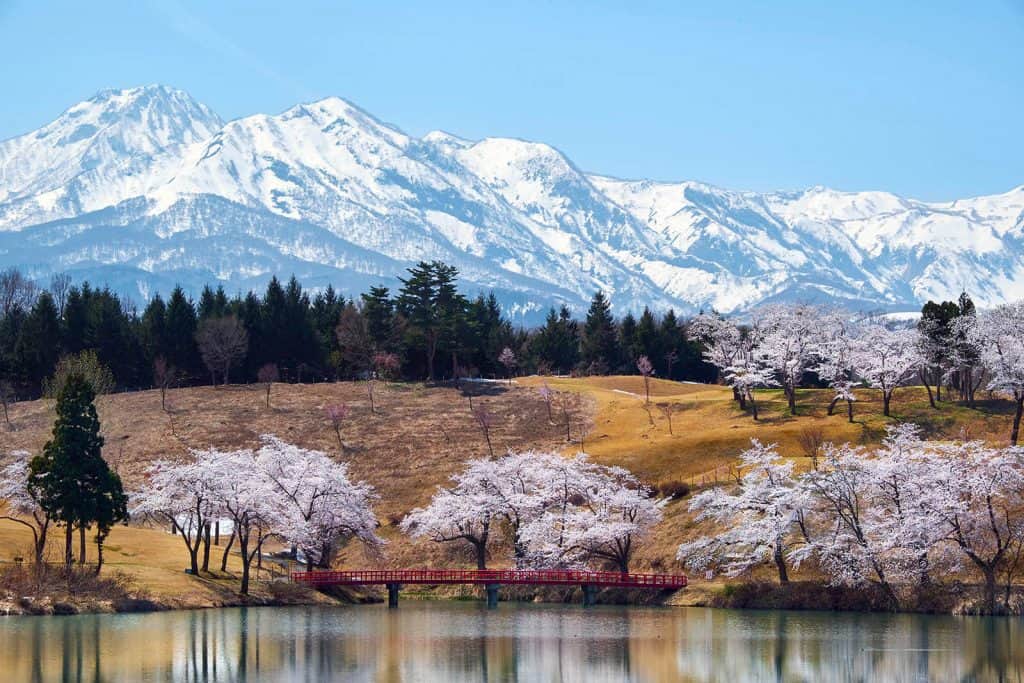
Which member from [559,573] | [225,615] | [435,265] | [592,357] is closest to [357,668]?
[225,615]

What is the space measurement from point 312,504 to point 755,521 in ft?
93.6

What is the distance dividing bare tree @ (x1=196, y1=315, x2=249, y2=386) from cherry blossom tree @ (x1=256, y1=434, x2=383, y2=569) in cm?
5713

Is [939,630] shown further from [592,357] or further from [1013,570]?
[592,357]

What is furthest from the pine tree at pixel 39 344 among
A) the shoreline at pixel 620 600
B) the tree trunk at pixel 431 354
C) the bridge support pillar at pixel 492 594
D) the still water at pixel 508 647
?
the still water at pixel 508 647

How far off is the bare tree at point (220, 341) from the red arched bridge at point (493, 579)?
6706 centimetres

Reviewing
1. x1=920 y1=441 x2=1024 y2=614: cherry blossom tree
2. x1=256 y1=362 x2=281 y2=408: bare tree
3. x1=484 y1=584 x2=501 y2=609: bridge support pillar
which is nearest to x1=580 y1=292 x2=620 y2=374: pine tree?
x1=256 y1=362 x2=281 y2=408: bare tree

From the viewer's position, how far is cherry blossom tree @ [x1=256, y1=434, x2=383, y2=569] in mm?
93250

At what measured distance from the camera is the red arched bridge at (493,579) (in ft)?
294

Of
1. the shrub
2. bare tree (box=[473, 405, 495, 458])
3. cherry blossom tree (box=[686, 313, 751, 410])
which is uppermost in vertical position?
cherry blossom tree (box=[686, 313, 751, 410])

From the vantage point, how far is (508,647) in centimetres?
6681

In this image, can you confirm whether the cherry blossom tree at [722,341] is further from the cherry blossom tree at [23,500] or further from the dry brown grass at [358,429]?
the cherry blossom tree at [23,500]

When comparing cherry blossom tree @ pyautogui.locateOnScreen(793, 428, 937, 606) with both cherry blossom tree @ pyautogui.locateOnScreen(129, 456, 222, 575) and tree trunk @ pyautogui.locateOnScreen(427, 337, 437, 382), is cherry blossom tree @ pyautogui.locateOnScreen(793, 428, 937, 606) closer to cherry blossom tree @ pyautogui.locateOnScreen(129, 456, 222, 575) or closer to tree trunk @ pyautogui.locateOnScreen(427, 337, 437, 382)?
cherry blossom tree @ pyautogui.locateOnScreen(129, 456, 222, 575)

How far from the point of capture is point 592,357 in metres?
185

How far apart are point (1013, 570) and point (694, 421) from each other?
53883mm
